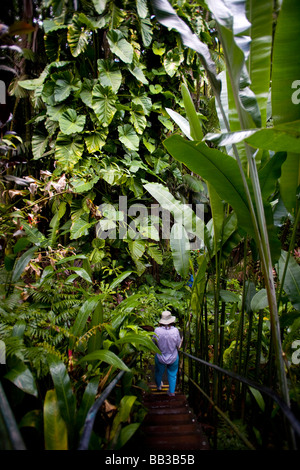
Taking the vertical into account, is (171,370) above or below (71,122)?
below

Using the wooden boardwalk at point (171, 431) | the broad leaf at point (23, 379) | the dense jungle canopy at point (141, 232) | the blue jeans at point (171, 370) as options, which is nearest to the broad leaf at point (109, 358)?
the dense jungle canopy at point (141, 232)

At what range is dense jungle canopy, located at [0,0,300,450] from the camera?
3.35 ft

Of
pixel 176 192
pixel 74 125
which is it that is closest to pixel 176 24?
pixel 74 125

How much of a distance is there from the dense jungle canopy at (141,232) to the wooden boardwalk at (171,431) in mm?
83

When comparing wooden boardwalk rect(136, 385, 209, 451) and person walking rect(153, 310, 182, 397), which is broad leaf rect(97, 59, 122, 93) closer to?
person walking rect(153, 310, 182, 397)

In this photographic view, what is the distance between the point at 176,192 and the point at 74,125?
95.4 inches

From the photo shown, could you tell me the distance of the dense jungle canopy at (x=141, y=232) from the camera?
1022 mm

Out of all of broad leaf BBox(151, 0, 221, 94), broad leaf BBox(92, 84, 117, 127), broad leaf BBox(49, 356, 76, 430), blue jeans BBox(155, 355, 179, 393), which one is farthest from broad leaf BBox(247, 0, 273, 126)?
broad leaf BBox(92, 84, 117, 127)

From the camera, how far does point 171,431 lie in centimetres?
141

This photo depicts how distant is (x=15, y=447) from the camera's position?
66 cm

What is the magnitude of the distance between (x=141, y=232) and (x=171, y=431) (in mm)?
2846

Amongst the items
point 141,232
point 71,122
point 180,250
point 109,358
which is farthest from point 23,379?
point 71,122

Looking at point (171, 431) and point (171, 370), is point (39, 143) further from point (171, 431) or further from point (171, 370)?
point (171, 431)
